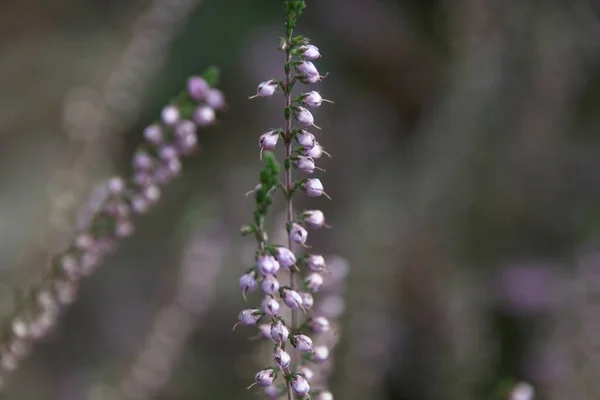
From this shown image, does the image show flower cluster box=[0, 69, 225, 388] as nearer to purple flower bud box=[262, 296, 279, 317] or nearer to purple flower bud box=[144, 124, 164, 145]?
purple flower bud box=[144, 124, 164, 145]

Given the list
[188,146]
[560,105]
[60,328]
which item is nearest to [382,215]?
[560,105]

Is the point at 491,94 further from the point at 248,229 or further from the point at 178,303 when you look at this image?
the point at 248,229

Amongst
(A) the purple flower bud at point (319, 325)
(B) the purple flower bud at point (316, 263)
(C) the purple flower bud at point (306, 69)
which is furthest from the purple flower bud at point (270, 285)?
(C) the purple flower bud at point (306, 69)

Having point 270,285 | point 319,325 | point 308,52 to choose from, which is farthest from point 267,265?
point 308,52

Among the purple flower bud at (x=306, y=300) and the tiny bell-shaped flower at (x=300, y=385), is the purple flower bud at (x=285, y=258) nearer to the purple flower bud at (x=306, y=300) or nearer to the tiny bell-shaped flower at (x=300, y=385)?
the purple flower bud at (x=306, y=300)

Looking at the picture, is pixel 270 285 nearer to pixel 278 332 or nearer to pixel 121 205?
pixel 278 332

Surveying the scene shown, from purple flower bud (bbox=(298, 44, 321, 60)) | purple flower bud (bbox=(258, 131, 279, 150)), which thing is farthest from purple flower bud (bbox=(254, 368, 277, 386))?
purple flower bud (bbox=(298, 44, 321, 60))
